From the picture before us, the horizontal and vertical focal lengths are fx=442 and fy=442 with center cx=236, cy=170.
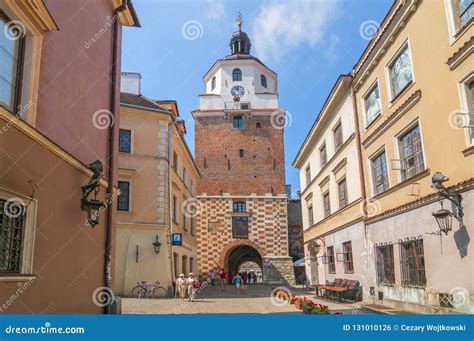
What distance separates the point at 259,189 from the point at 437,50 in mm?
28755

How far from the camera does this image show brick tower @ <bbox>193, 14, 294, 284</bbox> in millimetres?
37875

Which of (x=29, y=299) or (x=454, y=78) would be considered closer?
(x=29, y=299)

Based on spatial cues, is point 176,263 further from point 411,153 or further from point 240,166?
point 240,166

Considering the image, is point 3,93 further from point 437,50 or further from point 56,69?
point 437,50

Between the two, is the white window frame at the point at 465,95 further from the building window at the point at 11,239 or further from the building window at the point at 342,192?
the building window at the point at 342,192

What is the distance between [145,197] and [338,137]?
9386 mm

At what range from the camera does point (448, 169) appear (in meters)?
10.5

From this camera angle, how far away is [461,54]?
983cm

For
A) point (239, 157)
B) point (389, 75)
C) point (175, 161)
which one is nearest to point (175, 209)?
point (175, 161)

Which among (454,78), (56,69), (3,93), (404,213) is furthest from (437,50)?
(3,93)

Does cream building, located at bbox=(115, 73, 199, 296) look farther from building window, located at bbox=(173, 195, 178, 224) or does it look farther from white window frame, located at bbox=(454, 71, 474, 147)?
white window frame, located at bbox=(454, 71, 474, 147)

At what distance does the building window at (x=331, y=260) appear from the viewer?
21138mm

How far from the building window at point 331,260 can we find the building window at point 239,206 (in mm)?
16712

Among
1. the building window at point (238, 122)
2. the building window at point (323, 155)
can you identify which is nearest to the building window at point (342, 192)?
the building window at point (323, 155)
